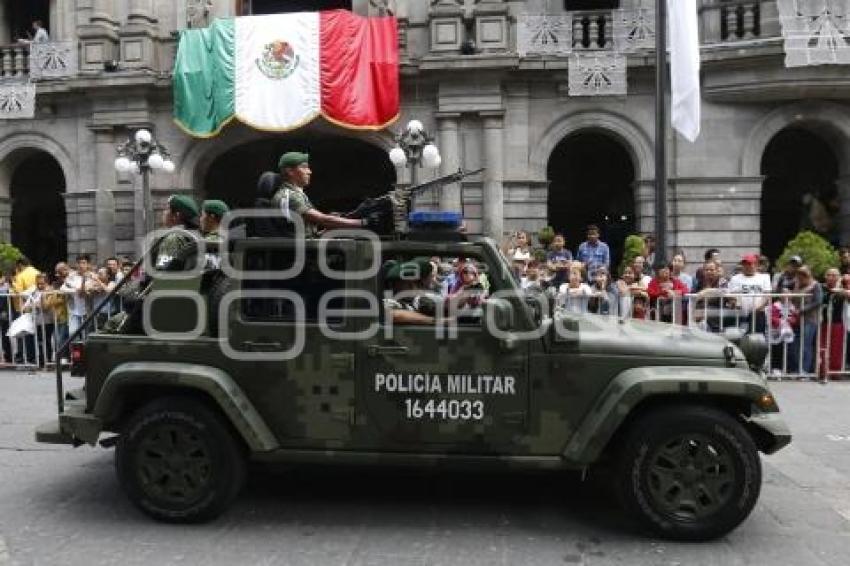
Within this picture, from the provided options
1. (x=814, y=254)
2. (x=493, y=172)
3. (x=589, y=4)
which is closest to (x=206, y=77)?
(x=493, y=172)

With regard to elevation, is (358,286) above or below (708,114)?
below

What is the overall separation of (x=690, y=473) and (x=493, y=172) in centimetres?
1239

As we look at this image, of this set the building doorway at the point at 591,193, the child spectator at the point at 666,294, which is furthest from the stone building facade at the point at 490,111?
the child spectator at the point at 666,294

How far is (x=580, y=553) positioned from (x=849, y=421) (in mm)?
4889

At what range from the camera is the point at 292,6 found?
65.0ft

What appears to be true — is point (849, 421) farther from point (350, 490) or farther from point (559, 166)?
point (559, 166)

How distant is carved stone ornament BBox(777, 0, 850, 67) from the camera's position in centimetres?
1470

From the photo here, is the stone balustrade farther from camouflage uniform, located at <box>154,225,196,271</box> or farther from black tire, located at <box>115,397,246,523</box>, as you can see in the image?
black tire, located at <box>115,397,246,523</box>

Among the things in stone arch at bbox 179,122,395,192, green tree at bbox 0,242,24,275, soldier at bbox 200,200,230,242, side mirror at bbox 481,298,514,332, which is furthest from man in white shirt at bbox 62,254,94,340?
side mirror at bbox 481,298,514,332

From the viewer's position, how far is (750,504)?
463 cm

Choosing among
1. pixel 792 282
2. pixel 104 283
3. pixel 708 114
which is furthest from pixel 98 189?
pixel 792 282

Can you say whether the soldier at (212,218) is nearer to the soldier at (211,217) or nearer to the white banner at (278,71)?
the soldier at (211,217)

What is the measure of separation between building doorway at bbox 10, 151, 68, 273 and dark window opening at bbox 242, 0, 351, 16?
778cm

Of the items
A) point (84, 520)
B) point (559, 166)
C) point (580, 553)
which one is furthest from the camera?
point (559, 166)
